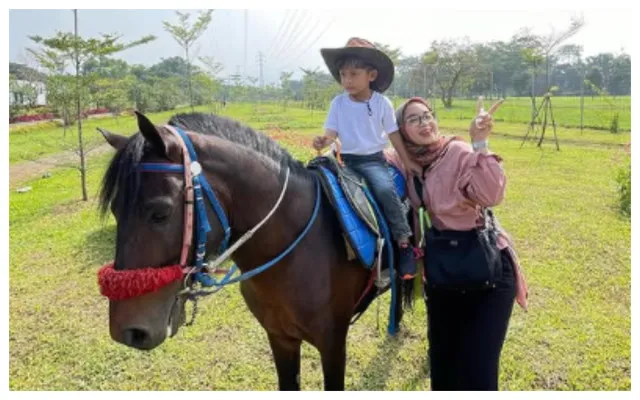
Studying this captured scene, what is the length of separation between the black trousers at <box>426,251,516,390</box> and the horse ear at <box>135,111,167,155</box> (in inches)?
61.2

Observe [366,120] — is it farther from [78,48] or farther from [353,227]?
[78,48]

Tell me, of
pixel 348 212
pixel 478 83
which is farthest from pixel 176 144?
pixel 478 83

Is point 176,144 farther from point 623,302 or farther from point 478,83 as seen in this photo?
point 478,83

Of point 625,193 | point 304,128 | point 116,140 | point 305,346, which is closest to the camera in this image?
point 116,140

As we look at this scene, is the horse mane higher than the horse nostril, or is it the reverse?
the horse mane

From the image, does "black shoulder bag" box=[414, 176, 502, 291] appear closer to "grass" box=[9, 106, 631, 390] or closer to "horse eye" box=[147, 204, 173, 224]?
"horse eye" box=[147, 204, 173, 224]

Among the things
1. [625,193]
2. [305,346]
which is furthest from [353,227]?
[625,193]

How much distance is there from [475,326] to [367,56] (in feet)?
5.42

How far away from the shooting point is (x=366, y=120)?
8.79ft

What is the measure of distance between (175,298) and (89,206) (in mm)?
9781

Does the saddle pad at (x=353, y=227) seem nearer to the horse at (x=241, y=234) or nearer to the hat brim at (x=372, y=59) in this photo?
the horse at (x=241, y=234)

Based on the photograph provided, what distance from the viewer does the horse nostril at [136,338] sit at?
1.70m

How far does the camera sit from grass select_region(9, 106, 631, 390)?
12.6 ft

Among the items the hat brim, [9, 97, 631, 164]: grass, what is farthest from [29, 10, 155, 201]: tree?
the hat brim
